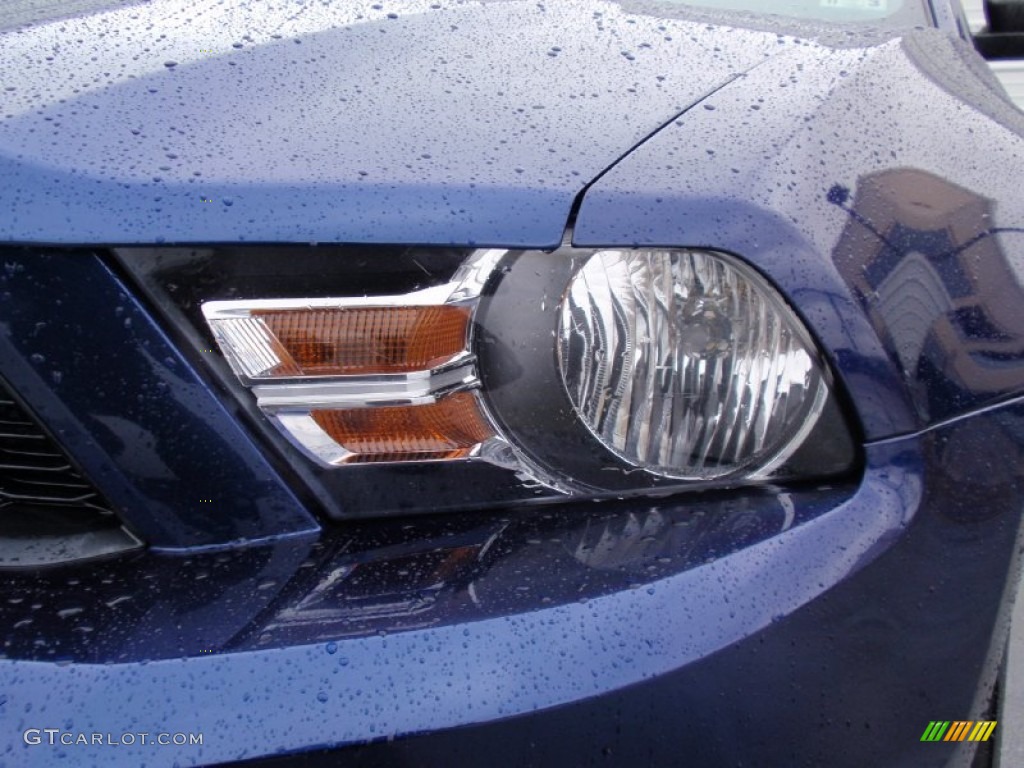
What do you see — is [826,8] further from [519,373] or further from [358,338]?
[358,338]

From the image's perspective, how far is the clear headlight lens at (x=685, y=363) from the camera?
109 centimetres

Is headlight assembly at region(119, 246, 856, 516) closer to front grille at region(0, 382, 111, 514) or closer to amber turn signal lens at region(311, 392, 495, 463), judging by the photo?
amber turn signal lens at region(311, 392, 495, 463)

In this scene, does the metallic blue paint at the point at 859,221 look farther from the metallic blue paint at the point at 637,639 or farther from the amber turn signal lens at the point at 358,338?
the amber turn signal lens at the point at 358,338

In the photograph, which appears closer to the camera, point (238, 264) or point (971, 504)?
point (238, 264)

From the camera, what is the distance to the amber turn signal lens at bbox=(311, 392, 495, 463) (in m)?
1.09

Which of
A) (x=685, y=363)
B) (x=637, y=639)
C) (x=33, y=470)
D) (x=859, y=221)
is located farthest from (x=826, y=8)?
(x=33, y=470)

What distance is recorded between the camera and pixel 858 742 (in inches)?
41.6

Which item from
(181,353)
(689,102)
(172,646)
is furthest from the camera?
(689,102)

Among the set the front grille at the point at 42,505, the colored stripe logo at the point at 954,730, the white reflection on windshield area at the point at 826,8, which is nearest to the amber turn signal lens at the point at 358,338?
the front grille at the point at 42,505

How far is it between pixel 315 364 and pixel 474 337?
0.17 meters

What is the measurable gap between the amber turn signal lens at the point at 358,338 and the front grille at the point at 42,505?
0.28 m

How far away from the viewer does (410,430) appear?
3.63 feet

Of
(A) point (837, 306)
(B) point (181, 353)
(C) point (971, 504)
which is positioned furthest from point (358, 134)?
(C) point (971, 504)

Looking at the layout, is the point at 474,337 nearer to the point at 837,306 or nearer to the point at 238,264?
the point at 238,264
